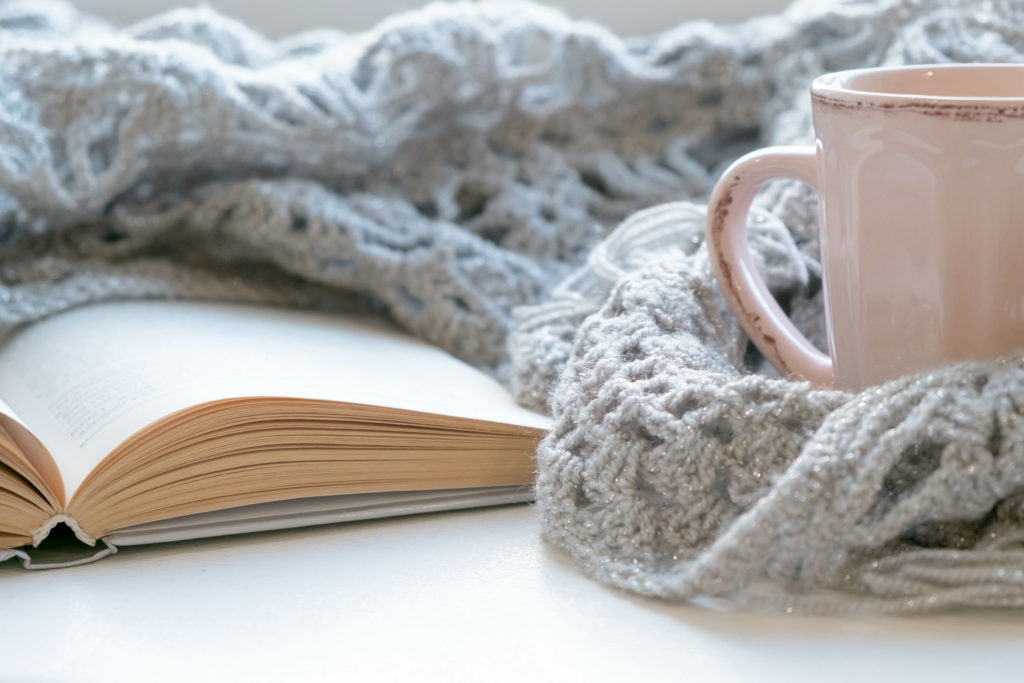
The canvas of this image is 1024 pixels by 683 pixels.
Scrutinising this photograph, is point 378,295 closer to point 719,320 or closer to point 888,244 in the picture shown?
point 719,320

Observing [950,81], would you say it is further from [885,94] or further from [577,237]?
[577,237]

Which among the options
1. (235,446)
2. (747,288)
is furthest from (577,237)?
(235,446)

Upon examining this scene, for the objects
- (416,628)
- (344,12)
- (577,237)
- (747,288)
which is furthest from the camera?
(344,12)

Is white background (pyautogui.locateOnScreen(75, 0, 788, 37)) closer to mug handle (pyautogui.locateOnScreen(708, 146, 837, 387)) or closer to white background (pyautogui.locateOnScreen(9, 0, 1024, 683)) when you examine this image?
mug handle (pyautogui.locateOnScreen(708, 146, 837, 387))

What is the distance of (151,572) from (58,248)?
39 cm

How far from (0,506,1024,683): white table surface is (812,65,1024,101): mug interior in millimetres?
275

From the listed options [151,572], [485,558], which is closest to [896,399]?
[485,558]

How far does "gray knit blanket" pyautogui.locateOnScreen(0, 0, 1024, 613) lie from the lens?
1.42 ft

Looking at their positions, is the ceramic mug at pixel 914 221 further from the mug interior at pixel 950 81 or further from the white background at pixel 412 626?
the white background at pixel 412 626

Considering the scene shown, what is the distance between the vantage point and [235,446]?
1.76ft

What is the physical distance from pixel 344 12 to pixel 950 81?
71cm

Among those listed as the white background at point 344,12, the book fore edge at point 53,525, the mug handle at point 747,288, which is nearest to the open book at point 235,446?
the book fore edge at point 53,525

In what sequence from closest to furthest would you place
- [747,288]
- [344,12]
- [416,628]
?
[416,628] < [747,288] < [344,12]

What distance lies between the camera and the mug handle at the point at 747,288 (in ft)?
1.84
